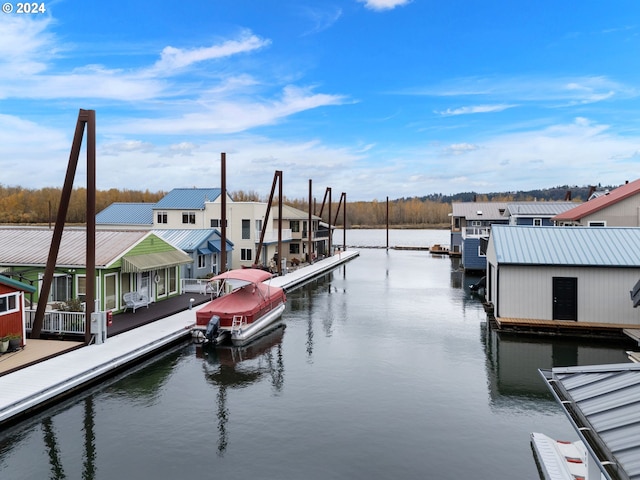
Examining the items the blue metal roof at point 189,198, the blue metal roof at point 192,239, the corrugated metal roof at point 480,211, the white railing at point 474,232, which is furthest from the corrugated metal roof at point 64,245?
the corrugated metal roof at point 480,211

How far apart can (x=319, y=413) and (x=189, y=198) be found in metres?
39.6

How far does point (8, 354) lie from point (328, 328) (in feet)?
42.3

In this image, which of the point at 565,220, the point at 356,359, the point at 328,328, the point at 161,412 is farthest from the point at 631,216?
the point at 161,412

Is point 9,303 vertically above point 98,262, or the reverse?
point 98,262

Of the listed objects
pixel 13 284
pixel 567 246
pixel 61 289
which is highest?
pixel 567 246

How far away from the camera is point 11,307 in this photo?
1633cm

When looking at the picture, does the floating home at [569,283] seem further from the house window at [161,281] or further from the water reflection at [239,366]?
the house window at [161,281]

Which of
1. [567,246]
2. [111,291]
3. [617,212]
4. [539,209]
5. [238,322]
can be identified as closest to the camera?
[238,322]

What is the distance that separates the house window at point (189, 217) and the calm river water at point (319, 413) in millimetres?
27760

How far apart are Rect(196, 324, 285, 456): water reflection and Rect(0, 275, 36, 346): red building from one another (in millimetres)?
6166

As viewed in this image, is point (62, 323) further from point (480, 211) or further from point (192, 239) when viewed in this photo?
point (480, 211)

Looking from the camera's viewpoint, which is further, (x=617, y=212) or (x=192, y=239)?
(x=192, y=239)

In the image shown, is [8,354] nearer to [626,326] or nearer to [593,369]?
[593,369]

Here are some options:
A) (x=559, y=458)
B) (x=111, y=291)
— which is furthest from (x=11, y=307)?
(x=559, y=458)
